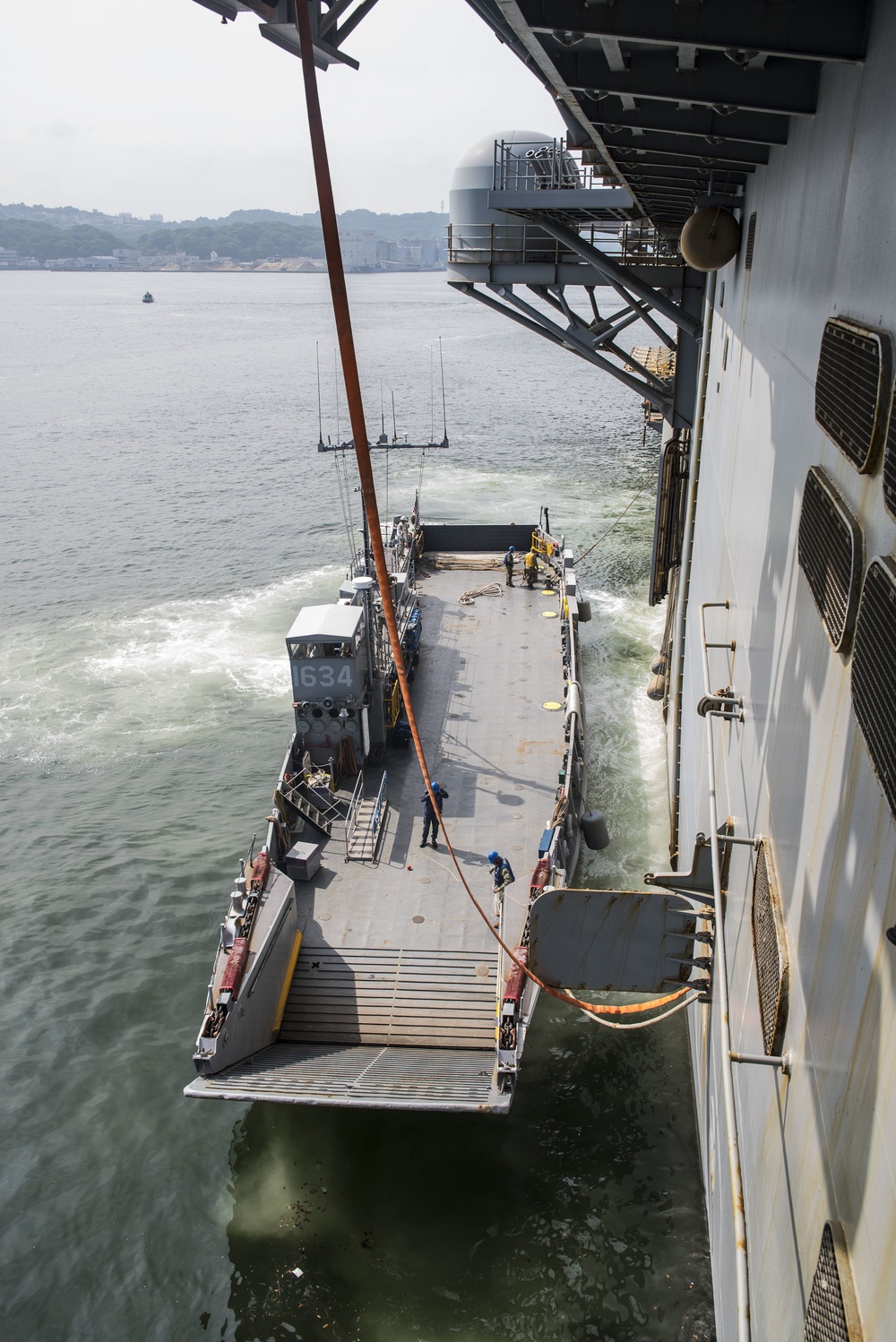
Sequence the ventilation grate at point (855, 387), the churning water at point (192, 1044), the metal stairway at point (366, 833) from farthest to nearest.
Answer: the metal stairway at point (366, 833)
the churning water at point (192, 1044)
the ventilation grate at point (855, 387)

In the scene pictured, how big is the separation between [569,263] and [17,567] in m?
30.4

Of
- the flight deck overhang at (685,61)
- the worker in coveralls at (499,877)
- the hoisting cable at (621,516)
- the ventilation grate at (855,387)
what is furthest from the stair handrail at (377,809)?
the hoisting cable at (621,516)

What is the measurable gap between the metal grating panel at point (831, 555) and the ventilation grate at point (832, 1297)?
8.94 feet

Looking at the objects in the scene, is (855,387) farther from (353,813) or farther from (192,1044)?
(192,1044)

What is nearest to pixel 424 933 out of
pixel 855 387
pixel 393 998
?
pixel 393 998

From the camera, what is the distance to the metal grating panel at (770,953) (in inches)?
232

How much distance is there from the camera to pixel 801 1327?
4828 millimetres

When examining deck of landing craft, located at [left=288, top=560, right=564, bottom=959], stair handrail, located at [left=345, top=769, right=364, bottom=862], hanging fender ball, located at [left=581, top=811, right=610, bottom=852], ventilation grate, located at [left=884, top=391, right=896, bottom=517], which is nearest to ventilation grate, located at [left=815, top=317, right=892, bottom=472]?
ventilation grate, located at [left=884, top=391, right=896, bottom=517]

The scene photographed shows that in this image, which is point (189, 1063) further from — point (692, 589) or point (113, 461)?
point (113, 461)

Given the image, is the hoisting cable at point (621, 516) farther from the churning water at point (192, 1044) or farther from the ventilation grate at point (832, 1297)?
the ventilation grate at point (832, 1297)

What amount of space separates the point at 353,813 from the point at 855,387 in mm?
15318

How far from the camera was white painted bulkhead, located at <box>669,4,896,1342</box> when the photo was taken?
12.9 ft

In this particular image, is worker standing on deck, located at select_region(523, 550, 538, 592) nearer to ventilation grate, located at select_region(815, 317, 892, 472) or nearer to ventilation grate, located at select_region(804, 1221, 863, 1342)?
ventilation grate, located at select_region(815, 317, 892, 472)

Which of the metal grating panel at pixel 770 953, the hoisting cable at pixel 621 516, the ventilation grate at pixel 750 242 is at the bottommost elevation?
the hoisting cable at pixel 621 516
